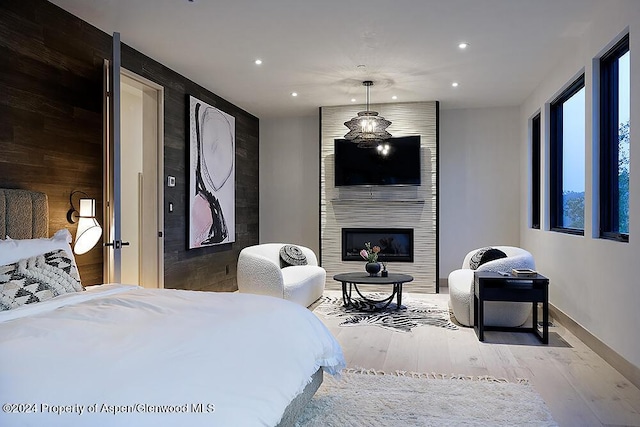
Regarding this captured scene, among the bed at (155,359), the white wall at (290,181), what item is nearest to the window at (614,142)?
the bed at (155,359)

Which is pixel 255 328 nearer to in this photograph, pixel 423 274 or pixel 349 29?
pixel 349 29

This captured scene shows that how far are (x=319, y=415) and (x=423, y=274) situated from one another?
14.7ft

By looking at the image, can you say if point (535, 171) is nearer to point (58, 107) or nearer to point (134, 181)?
point (134, 181)

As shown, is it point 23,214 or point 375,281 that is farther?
point 375,281

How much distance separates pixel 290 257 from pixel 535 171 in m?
3.45

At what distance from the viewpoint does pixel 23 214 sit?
3.15 m

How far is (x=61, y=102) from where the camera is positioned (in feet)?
12.0

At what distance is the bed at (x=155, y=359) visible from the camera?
1411 mm

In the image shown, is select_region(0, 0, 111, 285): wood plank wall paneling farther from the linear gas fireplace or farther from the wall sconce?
the linear gas fireplace

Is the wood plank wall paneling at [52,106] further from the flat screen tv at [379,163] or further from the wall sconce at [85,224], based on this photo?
the flat screen tv at [379,163]

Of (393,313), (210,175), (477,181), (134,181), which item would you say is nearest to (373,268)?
(393,313)

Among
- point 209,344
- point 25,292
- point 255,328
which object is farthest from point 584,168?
point 25,292

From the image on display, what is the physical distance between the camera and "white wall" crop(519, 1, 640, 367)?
10.5ft

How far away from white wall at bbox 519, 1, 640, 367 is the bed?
6.96 ft
